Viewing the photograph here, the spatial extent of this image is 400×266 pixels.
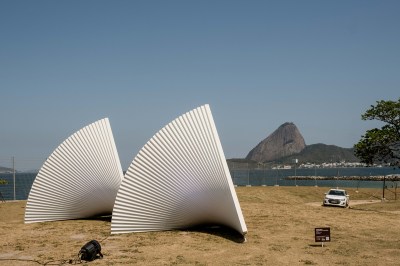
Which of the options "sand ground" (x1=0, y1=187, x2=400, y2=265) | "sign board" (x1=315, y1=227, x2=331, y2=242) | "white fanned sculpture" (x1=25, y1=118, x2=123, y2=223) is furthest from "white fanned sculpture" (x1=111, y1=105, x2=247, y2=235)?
"white fanned sculpture" (x1=25, y1=118, x2=123, y2=223)

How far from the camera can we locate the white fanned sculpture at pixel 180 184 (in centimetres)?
1600

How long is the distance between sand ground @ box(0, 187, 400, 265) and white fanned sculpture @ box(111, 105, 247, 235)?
0.69 meters

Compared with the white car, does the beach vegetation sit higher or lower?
higher

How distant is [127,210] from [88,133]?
20.4 ft

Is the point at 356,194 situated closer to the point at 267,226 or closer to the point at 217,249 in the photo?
the point at 267,226

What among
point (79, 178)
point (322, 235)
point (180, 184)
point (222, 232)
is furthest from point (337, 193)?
point (79, 178)

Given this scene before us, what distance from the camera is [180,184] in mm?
17141

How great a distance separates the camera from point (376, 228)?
64.6 ft

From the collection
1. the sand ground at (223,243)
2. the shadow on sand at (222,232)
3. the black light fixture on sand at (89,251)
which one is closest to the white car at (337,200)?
the sand ground at (223,243)

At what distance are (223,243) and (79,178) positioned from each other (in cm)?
1012

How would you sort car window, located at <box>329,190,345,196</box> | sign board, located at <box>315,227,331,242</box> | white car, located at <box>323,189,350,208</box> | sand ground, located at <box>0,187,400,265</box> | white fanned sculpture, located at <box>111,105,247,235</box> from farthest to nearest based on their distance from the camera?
car window, located at <box>329,190,345,196</box> < white car, located at <box>323,189,350,208</box> < white fanned sculpture, located at <box>111,105,247,235</box> < sign board, located at <box>315,227,331,242</box> < sand ground, located at <box>0,187,400,265</box>

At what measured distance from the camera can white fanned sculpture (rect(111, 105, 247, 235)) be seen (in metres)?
16.0

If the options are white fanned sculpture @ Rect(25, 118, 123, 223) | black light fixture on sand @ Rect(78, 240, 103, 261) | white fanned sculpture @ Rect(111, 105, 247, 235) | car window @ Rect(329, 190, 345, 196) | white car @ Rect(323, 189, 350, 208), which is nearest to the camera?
black light fixture on sand @ Rect(78, 240, 103, 261)

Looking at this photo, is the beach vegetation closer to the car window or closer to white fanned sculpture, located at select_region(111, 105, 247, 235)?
the car window
